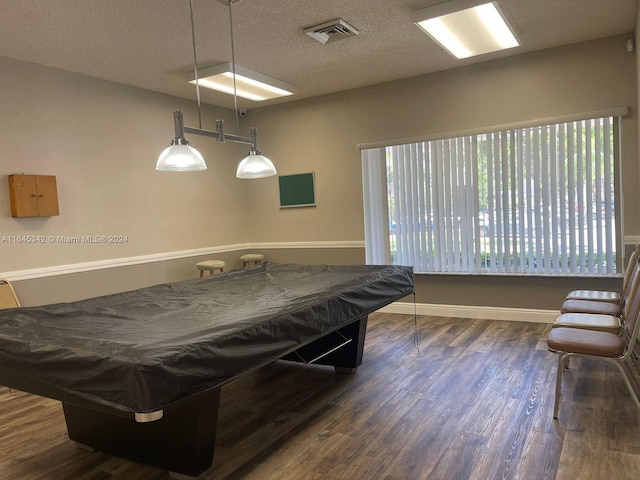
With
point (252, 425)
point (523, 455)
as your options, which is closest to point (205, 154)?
point (252, 425)

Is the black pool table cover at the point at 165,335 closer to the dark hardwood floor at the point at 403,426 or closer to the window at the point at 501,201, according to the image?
the dark hardwood floor at the point at 403,426

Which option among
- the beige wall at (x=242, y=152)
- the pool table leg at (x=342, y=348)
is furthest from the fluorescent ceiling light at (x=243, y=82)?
the pool table leg at (x=342, y=348)

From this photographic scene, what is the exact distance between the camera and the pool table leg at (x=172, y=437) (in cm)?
217

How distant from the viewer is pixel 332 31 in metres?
3.74

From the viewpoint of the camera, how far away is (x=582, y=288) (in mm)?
4512

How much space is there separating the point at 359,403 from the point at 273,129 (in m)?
4.11

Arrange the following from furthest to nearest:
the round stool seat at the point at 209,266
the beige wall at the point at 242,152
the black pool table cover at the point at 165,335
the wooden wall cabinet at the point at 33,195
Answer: the round stool seat at the point at 209,266 < the beige wall at the point at 242,152 < the wooden wall cabinet at the point at 33,195 < the black pool table cover at the point at 165,335

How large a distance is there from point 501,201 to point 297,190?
8.15ft

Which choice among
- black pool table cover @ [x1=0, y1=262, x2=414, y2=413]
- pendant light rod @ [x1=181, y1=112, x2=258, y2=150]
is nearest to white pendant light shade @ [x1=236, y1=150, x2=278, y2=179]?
pendant light rod @ [x1=181, y1=112, x2=258, y2=150]

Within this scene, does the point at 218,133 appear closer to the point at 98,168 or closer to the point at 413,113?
the point at 98,168

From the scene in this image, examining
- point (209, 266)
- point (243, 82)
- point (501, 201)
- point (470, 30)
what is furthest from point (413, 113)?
point (209, 266)

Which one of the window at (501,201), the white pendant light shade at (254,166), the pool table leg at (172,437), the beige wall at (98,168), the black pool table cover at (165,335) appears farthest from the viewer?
the window at (501,201)

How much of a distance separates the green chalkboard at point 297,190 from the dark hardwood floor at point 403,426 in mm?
2624

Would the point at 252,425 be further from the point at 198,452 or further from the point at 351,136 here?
the point at 351,136
